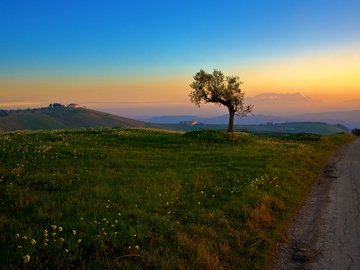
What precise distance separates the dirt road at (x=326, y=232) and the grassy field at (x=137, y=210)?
1.90 feet

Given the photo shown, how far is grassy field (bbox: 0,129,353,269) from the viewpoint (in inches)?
373

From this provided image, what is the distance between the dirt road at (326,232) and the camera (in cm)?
1098

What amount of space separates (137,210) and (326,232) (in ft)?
20.2

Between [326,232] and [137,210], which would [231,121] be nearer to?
[326,232]

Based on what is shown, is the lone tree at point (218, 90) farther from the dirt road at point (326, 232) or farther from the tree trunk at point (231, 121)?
the dirt road at point (326, 232)

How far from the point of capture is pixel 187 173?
20.5m

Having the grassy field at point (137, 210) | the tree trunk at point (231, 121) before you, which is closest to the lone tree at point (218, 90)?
the tree trunk at point (231, 121)

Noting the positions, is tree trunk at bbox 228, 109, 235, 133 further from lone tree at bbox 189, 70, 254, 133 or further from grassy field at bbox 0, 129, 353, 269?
grassy field at bbox 0, 129, 353, 269

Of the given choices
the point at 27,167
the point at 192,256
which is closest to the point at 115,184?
the point at 27,167

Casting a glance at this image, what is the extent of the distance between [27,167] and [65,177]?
9.93 feet

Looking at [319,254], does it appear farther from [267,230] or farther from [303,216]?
[303,216]

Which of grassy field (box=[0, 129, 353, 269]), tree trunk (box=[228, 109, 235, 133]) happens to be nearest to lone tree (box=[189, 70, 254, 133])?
tree trunk (box=[228, 109, 235, 133])

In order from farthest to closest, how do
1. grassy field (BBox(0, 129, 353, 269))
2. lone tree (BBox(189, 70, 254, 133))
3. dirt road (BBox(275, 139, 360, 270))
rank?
lone tree (BBox(189, 70, 254, 133)), dirt road (BBox(275, 139, 360, 270)), grassy field (BBox(0, 129, 353, 269))

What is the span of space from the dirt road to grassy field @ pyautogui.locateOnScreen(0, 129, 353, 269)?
0.58 meters
